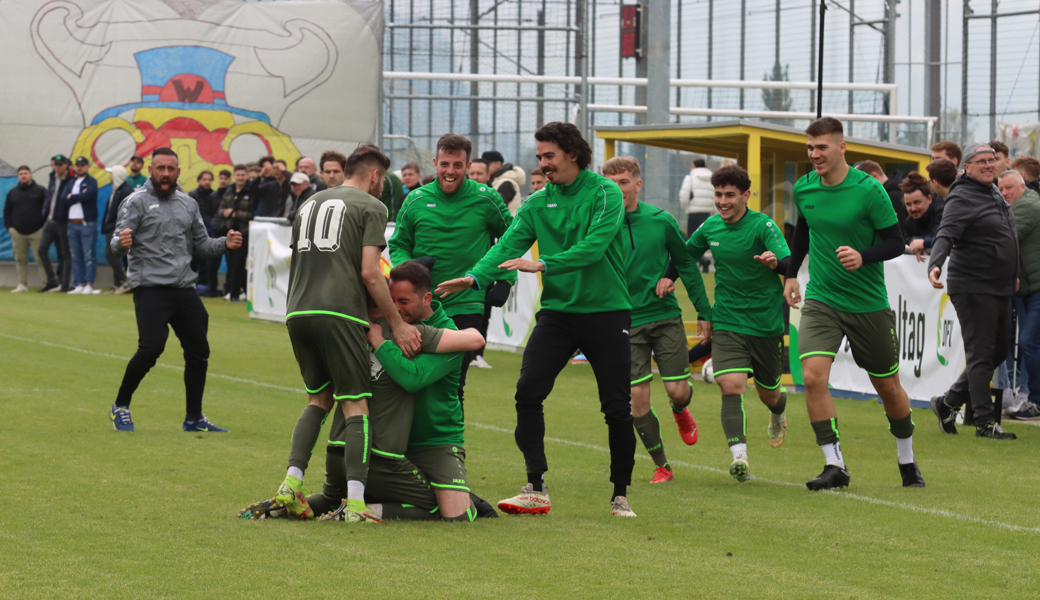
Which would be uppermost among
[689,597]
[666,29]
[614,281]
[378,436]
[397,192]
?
[666,29]

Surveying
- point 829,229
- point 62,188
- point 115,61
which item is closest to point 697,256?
point 829,229

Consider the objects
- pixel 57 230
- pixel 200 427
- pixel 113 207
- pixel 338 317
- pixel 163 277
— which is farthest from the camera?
pixel 57 230

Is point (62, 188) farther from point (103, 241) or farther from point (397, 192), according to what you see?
point (397, 192)

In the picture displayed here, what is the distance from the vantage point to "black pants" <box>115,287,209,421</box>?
9.16 metres

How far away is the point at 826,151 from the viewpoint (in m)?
7.26

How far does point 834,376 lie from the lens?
1230 centimetres

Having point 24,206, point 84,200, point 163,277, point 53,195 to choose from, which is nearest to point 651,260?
point 163,277

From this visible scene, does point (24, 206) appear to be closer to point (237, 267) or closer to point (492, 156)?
point (237, 267)

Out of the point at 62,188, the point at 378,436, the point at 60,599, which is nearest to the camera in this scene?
the point at 60,599

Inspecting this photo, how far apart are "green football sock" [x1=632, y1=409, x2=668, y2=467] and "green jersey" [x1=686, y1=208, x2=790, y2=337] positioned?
0.83 meters

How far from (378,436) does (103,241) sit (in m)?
20.0

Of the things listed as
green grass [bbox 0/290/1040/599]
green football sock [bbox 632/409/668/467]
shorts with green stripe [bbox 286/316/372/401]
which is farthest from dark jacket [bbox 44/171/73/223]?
shorts with green stripe [bbox 286/316/372/401]

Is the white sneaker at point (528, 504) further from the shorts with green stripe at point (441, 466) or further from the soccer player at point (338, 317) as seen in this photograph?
the soccer player at point (338, 317)

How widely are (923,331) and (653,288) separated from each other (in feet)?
14.1
